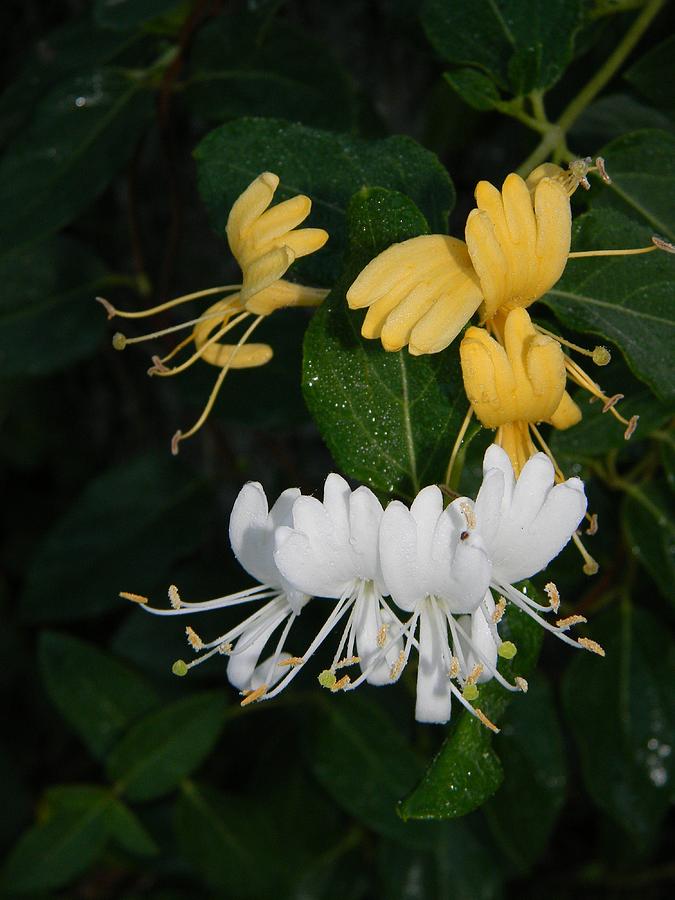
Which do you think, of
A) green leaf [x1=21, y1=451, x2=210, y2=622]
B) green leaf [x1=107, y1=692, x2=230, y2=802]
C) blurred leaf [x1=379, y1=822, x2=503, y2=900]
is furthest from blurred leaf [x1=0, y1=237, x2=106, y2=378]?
blurred leaf [x1=379, y1=822, x2=503, y2=900]

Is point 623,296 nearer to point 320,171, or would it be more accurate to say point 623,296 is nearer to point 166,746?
point 320,171

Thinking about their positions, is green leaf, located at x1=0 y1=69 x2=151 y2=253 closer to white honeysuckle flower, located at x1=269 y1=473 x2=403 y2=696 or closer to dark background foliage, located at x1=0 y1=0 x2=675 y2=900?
dark background foliage, located at x1=0 y1=0 x2=675 y2=900

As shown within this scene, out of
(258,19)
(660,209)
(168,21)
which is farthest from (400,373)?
(168,21)

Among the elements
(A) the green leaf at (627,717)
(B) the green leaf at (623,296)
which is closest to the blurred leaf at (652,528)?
(A) the green leaf at (627,717)

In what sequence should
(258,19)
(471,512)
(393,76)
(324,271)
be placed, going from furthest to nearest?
(393,76)
(258,19)
(324,271)
(471,512)

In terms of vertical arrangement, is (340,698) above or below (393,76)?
below

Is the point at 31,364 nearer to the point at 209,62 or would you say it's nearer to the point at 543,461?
the point at 209,62

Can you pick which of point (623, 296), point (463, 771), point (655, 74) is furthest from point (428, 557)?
point (655, 74)
